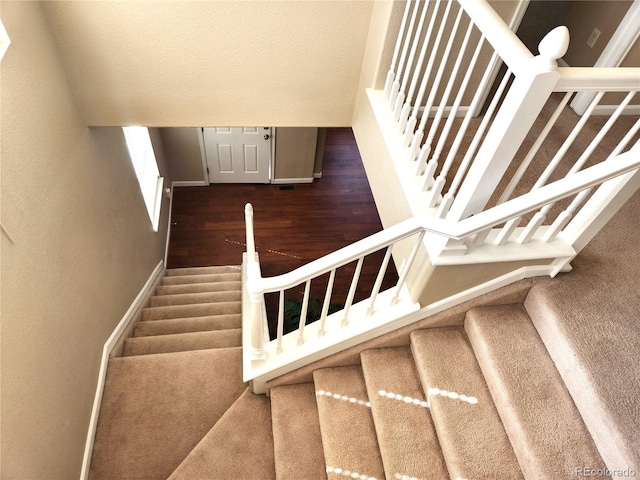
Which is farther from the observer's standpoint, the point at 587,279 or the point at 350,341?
the point at 350,341

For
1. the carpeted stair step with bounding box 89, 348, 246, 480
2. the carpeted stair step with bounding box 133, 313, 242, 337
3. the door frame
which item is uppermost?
the door frame

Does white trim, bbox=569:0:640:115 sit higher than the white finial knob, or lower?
higher

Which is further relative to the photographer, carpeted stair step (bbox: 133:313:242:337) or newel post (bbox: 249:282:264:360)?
carpeted stair step (bbox: 133:313:242:337)

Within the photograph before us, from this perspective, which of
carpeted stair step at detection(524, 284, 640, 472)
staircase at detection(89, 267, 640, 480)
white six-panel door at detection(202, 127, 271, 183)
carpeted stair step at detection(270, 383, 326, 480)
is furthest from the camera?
white six-panel door at detection(202, 127, 271, 183)

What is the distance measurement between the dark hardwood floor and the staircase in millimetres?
2304

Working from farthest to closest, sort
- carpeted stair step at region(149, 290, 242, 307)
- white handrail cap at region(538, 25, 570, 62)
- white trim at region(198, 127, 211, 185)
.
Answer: white trim at region(198, 127, 211, 185)
carpeted stair step at region(149, 290, 242, 307)
white handrail cap at region(538, 25, 570, 62)

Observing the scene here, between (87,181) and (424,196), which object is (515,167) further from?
(87,181)

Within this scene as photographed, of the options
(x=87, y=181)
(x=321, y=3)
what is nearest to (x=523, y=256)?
(x=321, y=3)

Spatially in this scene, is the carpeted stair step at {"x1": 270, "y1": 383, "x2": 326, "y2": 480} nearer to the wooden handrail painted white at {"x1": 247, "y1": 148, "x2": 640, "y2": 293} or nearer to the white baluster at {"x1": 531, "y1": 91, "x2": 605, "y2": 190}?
the wooden handrail painted white at {"x1": 247, "y1": 148, "x2": 640, "y2": 293}

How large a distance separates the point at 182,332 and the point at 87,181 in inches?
54.2

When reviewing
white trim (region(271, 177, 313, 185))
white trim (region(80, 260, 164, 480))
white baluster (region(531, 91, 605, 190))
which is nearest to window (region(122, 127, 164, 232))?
white trim (region(80, 260, 164, 480))

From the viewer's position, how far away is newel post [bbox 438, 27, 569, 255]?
1.15 metres

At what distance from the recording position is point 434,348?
2.05 metres

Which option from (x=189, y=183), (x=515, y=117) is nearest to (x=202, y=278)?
(x=189, y=183)
